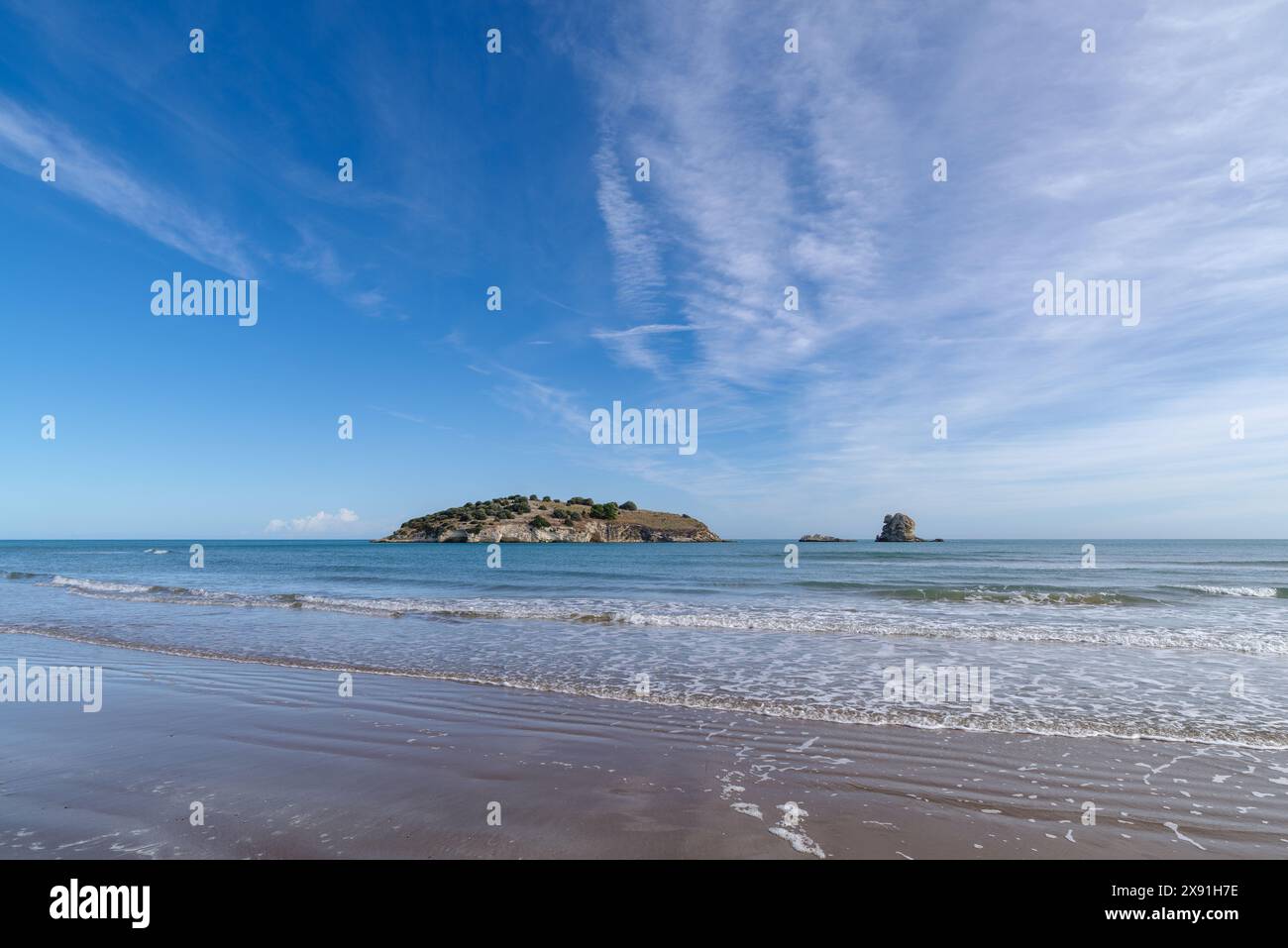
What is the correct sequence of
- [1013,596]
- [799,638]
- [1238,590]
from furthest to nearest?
1. [1238,590]
2. [1013,596]
3. [799,638]

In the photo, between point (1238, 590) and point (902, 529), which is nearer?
point (1238, 590)

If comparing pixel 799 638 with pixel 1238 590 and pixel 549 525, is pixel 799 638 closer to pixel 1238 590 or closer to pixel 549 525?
pixel 1238 590

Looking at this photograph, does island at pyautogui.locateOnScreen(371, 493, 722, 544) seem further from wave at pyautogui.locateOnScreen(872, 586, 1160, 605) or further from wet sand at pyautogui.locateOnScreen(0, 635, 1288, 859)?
wet sand at pyautogui.locateOnScreen(0, 635, 1288, 859)

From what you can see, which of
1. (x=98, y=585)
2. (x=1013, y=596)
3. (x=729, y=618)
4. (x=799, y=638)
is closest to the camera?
(x=799, y=638)

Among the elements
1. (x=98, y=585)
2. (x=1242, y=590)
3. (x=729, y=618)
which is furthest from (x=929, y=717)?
(x=98, y=585)

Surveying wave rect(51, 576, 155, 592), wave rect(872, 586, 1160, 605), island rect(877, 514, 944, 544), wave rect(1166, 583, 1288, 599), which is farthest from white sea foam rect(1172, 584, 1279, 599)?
island rect(877, 514, 944, 544)

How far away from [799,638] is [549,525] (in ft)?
374

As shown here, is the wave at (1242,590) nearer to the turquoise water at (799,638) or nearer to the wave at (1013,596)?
the turquoise water at (799,638)

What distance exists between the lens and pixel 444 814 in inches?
215

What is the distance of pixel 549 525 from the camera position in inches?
5010

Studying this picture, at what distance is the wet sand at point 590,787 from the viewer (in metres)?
4.96

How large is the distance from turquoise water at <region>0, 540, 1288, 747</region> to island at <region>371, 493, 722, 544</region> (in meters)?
95.7

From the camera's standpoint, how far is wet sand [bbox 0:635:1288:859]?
16.3ft
